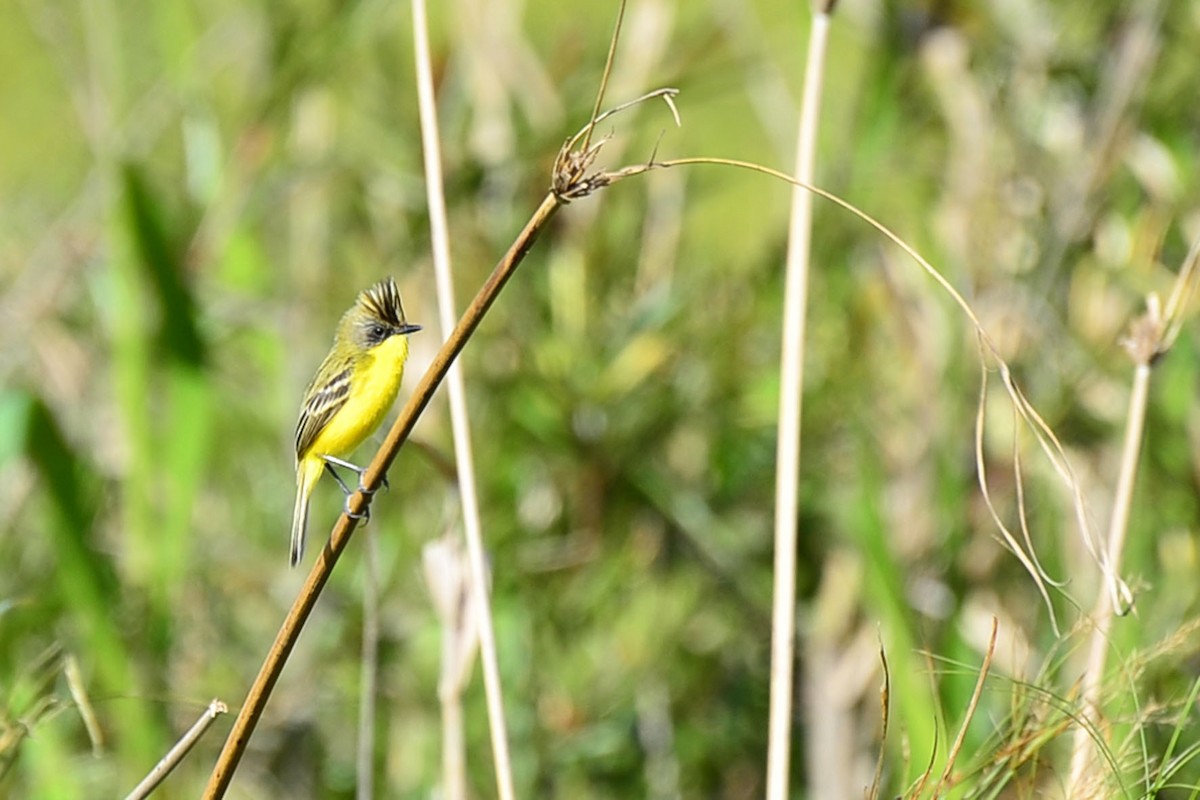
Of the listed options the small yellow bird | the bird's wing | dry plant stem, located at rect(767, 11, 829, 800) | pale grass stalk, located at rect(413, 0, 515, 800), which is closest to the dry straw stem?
dry plant stem, located at rect(767, 11, 829, 800)

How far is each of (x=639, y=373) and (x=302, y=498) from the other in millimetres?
594

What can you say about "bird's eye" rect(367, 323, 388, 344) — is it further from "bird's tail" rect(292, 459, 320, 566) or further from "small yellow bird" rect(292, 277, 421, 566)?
"bird's tail" rect(292, 459, 320, 566)

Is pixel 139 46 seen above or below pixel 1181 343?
above

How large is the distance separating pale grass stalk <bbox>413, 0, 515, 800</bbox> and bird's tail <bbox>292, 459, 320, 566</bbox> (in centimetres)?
19

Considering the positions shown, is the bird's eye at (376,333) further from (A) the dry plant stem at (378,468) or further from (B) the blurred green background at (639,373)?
(B) the blurred green background at (639,373)

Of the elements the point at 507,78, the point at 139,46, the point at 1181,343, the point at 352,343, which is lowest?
the point at 1181,343

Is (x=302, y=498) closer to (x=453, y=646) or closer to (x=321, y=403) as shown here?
(x=321, y=403)

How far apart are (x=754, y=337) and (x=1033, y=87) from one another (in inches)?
17.5

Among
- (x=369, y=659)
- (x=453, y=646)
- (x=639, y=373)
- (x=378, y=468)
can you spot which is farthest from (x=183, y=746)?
(x=639, y=373)

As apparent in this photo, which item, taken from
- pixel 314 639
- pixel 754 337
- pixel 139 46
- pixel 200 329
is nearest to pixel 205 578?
pixel 314 639

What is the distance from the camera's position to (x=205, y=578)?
1788mm

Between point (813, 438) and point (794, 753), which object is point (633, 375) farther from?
point (794, 753)

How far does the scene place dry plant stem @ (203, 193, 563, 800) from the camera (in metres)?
0.61

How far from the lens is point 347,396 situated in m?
1.17
